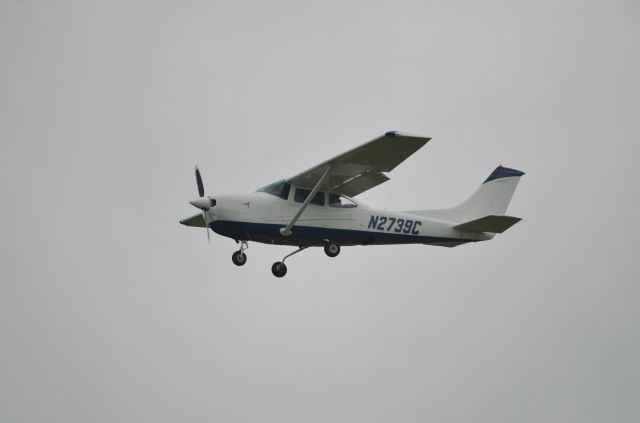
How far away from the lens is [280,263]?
79.6 ft

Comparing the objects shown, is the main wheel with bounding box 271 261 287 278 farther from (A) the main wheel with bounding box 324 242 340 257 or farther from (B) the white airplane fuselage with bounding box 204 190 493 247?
(A) the main wheel with bounding box 324 242 340 257

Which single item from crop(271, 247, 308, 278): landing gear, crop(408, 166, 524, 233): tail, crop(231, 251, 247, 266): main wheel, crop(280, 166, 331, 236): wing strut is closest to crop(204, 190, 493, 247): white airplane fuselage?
crop(280, 166, 331, 236): wing strut

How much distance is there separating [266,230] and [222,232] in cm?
109

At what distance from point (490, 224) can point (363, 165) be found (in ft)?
13.5

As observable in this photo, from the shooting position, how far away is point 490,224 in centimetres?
2453

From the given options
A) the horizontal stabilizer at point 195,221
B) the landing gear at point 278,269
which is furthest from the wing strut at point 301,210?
the horizontal stabilizer at point 195,221

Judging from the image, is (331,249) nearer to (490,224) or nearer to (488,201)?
(490,224)

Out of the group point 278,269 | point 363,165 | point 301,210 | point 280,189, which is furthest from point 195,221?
point 363,165

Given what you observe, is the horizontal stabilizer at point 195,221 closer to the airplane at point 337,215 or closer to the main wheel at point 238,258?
the airplane at point 337,215

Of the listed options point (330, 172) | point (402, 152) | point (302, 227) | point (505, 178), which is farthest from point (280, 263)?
point (505, 178)

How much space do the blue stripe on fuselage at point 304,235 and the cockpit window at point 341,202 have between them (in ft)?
2.09

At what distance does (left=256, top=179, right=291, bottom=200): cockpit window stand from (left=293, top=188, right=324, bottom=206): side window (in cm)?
24

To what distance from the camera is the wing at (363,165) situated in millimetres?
21341

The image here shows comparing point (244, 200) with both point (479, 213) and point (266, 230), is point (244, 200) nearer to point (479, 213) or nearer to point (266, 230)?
point (266, 230)
